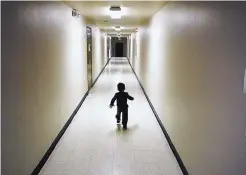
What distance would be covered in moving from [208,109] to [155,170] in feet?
4.37

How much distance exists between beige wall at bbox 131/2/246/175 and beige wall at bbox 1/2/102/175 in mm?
1735

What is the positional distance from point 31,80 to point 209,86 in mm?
1838

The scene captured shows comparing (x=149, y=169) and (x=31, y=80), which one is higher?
A: (x=31, y=80)

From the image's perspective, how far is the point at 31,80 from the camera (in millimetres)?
2979

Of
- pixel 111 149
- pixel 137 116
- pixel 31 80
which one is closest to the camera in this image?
pixel 31 80

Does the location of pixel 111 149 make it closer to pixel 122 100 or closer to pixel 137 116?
pixel 122 100

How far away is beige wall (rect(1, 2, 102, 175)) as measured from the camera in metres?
2.37

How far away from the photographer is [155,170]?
3.40m

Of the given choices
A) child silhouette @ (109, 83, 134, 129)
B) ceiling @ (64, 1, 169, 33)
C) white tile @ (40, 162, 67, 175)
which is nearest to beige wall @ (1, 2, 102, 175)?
white tile @ (40, 162, 67, 175)

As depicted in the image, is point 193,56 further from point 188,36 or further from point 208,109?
point 208,109

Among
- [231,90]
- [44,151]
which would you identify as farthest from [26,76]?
[231,90]

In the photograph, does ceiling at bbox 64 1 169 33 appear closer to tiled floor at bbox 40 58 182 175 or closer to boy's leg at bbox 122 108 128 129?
boy's leg at bbox 122 108 128 129

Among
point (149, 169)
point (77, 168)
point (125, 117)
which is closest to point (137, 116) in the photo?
point (125, 117)

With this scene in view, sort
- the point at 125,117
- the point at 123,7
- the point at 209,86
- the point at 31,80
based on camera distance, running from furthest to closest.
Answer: the point at 123,7 → the point at 125,117 → the point at 31,80 → the point at 209,86
